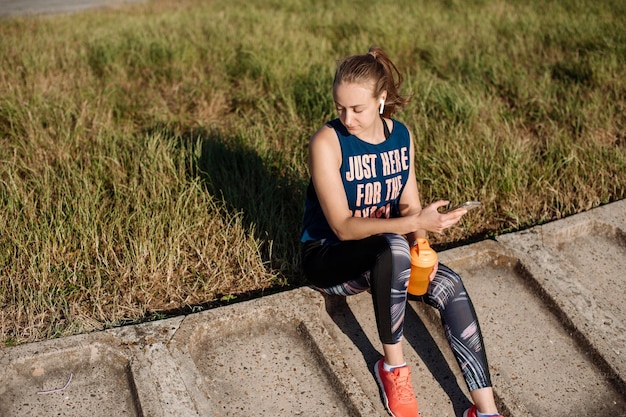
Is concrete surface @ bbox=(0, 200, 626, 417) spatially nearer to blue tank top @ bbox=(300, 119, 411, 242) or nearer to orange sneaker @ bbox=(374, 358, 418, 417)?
orange sneaker @ bbox=(374, 358, 418, 417)

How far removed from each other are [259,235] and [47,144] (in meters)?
1.33

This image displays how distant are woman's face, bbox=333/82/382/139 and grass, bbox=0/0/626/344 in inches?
33.3

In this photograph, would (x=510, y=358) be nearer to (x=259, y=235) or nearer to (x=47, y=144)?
(x=259, y=235)

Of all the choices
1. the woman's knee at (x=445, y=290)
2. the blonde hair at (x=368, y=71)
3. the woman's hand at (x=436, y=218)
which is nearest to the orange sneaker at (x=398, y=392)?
the woman's knee at (x=445, y=290)

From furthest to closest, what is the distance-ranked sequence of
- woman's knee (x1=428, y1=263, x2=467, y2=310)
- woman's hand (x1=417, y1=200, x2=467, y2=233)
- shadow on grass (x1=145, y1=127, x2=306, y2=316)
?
shadow on grass (x1=145, y1=127, x2=306, y2=316)
woman's knee (x1=428, y1=263, x2=467, y2=310)
woman's hand (x1=417, y1=200, x2=467, y2=233)

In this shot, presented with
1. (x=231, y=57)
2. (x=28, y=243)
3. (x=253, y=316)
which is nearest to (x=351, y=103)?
(x=253, y=316)

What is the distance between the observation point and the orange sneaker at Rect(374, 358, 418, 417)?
222 cm

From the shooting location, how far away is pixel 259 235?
3.05 metres

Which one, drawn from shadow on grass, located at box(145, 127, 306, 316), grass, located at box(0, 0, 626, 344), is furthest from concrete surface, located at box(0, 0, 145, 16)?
shadow on grass, located at box(145, 127, 306, 316)

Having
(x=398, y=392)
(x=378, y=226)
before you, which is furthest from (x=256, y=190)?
(x=398, y=392)

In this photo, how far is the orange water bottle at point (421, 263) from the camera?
87.9 inches

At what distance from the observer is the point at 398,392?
7.36 ft

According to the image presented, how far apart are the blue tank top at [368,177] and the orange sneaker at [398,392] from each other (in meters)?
0.56

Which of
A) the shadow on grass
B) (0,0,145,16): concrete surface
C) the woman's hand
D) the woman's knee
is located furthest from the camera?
(0,0,145,16): concrete surface
